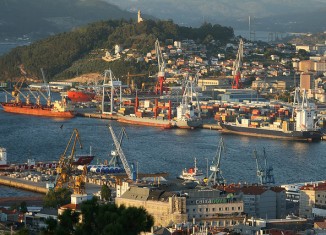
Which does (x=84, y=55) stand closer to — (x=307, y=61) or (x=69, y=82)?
(x=69, y=82)

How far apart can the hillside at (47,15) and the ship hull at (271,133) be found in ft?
160

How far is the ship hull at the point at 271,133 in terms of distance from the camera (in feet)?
113

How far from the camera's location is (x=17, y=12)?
299 feet

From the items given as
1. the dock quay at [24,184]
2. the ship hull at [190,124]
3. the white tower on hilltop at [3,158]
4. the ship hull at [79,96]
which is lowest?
the dock quay at [24,184]

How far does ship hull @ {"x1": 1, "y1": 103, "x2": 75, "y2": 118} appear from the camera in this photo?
40719 mm

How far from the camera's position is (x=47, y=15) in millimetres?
92375

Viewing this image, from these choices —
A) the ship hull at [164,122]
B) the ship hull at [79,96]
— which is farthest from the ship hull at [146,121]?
the ship hull at [79,96]

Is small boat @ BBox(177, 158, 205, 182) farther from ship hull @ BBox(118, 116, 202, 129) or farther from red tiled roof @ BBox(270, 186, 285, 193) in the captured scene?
ship hull @ BBox(118, 116, 202, 129)

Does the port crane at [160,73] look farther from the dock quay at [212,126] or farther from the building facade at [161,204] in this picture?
the building facade at [161,204]

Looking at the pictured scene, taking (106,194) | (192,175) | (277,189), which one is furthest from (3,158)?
(277,189)

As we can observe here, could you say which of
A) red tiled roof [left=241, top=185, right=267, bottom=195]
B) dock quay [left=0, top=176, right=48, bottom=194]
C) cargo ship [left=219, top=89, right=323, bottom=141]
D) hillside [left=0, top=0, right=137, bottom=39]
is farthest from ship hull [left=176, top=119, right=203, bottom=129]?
hillside [left=0, top=0, right=137, bottom=39]

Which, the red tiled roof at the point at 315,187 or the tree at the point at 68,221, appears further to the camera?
the red tiled roof at the point at 315,187

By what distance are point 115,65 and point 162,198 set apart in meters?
35.4

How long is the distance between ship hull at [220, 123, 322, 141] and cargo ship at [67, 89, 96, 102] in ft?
33.9
